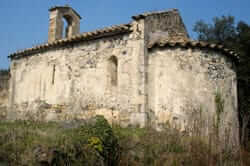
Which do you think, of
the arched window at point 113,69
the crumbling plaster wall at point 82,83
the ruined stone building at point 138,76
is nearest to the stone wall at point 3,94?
the crumbling plaster wall at point 82,83

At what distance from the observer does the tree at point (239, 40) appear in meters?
15.6

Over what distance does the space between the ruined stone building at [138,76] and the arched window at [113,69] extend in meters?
0.04

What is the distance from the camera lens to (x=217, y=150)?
6.08 m

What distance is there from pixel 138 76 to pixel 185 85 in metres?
1.73

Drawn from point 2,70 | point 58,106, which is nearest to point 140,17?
point 58,106

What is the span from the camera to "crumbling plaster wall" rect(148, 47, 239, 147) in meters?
9.98

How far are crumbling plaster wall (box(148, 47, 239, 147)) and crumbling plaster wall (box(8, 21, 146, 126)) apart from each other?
632 mm

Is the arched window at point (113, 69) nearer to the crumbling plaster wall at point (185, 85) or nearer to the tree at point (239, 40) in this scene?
the crumbling plaster wall at point (185, 85)

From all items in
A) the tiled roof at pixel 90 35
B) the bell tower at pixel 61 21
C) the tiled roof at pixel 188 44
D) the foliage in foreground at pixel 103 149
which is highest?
the bell tower at pixel 61 21

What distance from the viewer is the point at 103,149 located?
667cm

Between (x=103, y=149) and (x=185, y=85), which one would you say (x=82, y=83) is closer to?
(x=185, y=85)

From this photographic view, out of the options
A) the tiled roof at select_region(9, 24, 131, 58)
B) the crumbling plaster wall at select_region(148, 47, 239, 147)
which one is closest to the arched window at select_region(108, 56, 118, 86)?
the tiled roof at select_region(9, 24, 131, 58)

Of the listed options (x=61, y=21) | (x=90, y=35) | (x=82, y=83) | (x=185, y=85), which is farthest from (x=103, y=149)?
(x=61, y=21)

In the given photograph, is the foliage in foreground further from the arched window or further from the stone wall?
the stone wall
